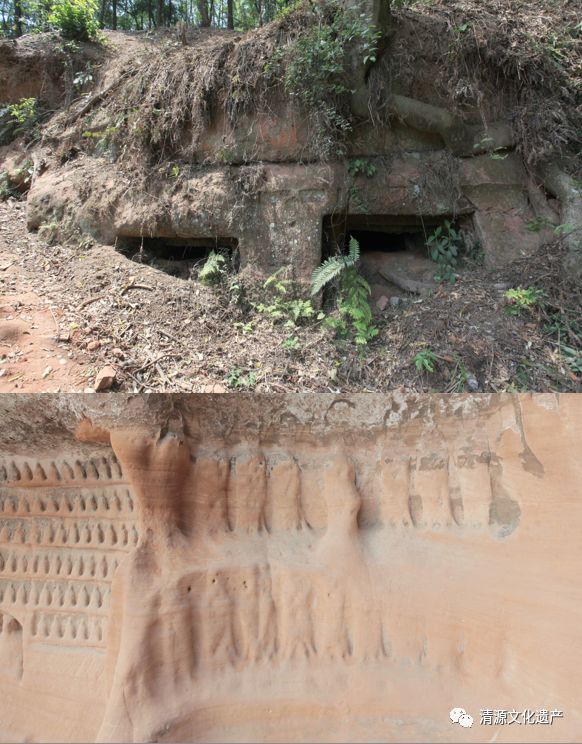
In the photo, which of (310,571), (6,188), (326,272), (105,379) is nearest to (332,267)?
(326,272)

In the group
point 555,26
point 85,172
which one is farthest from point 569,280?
point 85,172

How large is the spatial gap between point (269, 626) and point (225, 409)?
0.80m

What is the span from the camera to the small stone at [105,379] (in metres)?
3.43

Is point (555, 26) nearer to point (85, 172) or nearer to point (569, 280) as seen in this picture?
point (569, 280)

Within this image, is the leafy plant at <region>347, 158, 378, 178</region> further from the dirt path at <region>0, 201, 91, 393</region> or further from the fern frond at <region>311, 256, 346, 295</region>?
the dirt path at <region>0, 201, 91, 393</region>

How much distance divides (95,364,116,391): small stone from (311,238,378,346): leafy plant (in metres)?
1.70

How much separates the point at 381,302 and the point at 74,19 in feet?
16.1

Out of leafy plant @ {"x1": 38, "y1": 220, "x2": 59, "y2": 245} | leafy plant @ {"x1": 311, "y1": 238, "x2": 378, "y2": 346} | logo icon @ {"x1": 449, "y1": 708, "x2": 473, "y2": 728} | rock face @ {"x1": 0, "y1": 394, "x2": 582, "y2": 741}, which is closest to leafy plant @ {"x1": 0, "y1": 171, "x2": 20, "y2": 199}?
leafy plant @ {"x1": 38, "y1": 220, "x2": 59, "y2": 245}

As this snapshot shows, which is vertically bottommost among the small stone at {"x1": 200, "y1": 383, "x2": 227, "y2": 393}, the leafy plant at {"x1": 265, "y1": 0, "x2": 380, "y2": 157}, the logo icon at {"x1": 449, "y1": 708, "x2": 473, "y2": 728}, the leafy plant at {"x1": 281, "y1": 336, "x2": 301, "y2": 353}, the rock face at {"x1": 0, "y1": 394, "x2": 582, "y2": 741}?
the logo icon at {"x1": 449, "y1": 708, "x2": 473, "y2": 728}

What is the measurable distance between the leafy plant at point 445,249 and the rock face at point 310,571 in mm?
2817

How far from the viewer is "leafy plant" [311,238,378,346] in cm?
383

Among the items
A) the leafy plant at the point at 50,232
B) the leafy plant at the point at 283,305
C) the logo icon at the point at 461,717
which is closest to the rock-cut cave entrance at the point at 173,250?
the leafy plant at the point at 283,305

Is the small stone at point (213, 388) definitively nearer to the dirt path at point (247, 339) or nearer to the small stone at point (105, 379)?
the dirt path at point (247, 339)

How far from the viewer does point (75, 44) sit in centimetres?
547
